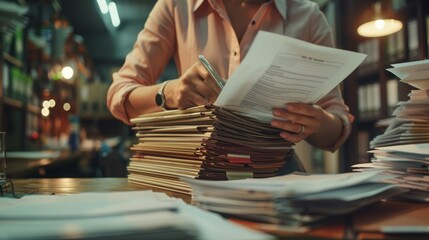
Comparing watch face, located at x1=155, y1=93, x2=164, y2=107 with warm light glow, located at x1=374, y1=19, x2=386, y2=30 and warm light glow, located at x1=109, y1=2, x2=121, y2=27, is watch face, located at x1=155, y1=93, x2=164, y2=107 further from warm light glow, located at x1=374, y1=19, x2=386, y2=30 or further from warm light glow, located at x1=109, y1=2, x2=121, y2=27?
warm light glow, located at x1=109, y1=2, x2=121, y2=27

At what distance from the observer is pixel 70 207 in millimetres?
559

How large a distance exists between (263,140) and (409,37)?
2.49 metres

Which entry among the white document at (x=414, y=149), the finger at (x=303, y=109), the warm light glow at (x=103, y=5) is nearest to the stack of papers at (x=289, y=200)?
the white document at (x=414, y=149)

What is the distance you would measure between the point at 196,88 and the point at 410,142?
514 millimetres

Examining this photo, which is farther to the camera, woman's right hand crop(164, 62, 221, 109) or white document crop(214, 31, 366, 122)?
woman's right hand crop(164, 62, 221, 109)

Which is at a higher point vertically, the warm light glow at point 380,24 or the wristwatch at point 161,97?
the warm light glow at point 380,24

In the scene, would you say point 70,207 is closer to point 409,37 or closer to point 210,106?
point 210,106

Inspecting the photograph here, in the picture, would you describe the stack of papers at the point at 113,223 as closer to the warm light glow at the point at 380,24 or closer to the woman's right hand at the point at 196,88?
the woman's right hand at the point at 196,88

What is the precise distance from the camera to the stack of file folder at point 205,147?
931mm

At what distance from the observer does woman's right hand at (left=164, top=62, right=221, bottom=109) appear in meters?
1.01

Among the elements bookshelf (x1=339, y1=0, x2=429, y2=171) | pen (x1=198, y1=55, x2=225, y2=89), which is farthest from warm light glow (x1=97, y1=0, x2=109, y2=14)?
pen (x1=198, y1=55, x2=225, y2=89)

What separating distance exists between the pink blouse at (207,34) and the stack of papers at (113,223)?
0.93m

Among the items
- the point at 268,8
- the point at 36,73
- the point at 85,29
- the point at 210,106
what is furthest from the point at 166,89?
the point at 85,29

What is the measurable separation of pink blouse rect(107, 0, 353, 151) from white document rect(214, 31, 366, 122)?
1.78ft
